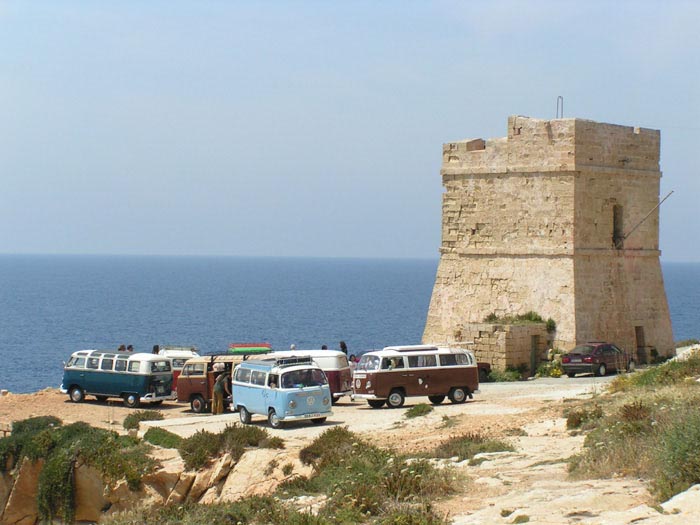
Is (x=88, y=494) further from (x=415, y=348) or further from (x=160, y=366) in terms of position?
(x=415, y=348)

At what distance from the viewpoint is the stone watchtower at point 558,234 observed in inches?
1245

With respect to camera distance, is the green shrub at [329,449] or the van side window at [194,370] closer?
the green shrub at [329,449]

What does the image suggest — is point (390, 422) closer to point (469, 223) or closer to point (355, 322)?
point (469, 223)

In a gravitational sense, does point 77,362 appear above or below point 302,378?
below

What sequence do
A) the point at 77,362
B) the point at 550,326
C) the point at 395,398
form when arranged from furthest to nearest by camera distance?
the point at 550,326, the point at 77,362, the point at 395,398

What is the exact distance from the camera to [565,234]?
31594 millimetres

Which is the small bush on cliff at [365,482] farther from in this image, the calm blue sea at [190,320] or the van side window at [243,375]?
the calm blue sea at [190,320]

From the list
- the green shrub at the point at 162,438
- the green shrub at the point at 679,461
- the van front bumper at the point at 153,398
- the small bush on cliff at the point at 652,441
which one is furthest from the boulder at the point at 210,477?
the green shrub at the point at 679,461

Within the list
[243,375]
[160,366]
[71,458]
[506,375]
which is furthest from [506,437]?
[160,366]

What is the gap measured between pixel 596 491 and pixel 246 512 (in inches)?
192

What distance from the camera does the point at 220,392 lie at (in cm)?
2666

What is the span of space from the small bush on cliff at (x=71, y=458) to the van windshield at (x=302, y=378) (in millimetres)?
3654

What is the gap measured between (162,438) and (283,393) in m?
2.88

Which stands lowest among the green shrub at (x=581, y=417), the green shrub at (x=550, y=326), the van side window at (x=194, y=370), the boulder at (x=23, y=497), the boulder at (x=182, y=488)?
the boulder at (x=23, y=497)
